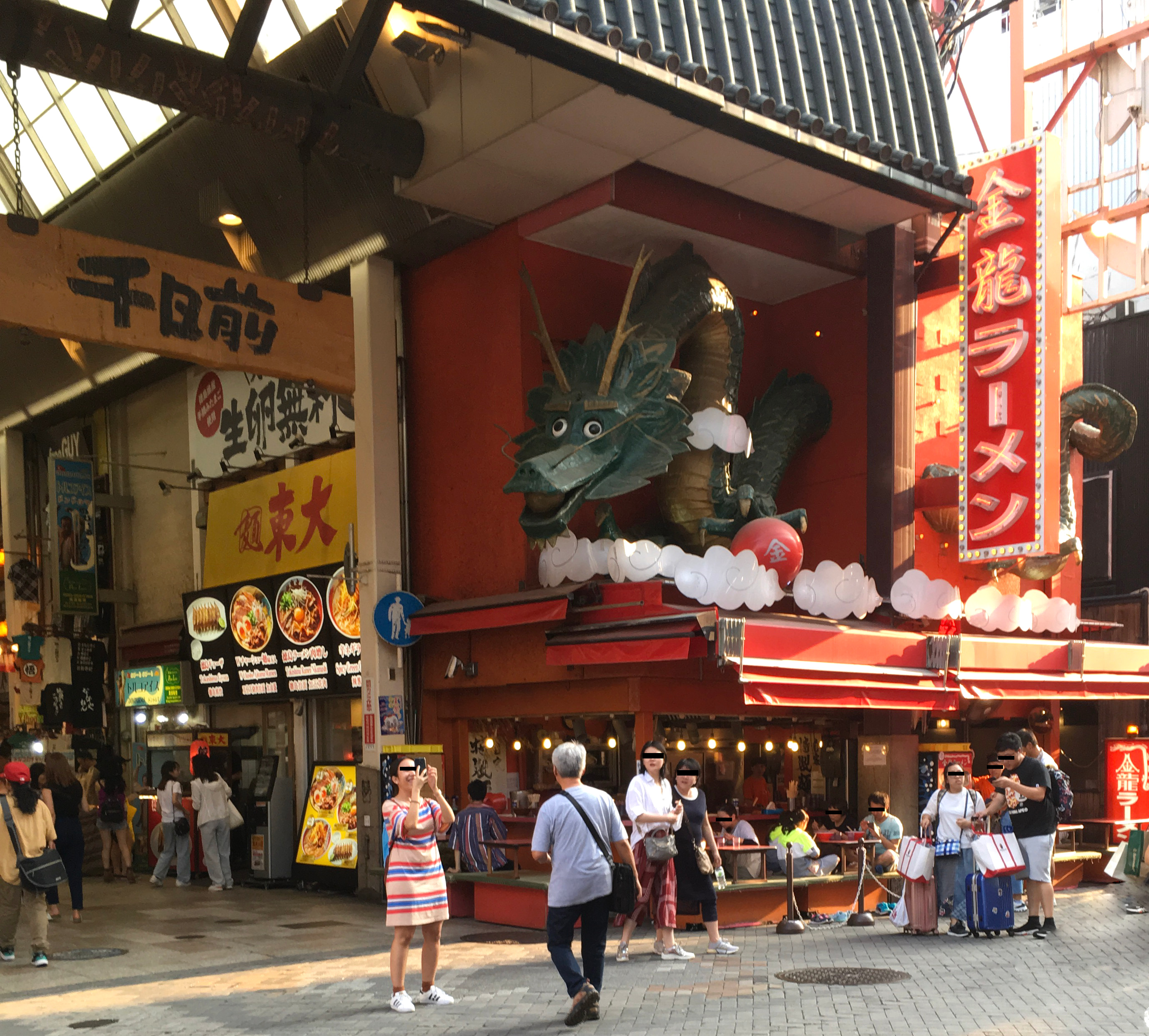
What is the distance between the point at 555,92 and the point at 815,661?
5855mm

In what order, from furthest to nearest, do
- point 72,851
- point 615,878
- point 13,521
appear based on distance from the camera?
1. point 13,521
2. point 72,851
3. point 615,878

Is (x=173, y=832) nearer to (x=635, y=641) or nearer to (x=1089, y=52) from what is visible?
(x=635, y=641)

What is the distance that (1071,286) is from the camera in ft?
62.3

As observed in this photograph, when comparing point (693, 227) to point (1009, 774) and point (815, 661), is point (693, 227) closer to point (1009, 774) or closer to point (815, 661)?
point (815, 661)

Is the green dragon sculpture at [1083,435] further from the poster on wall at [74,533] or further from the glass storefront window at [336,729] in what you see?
the poster on wall at [74,533]

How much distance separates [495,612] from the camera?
13.4m

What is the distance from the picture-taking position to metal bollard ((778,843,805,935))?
38.9ft

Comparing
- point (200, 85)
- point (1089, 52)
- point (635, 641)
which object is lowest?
Answer: point (635, 641)

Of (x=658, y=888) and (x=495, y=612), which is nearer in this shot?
(x=658, y=888)

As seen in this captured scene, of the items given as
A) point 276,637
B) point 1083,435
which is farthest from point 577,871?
point 1083,435

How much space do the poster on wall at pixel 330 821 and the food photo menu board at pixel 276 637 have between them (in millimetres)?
1030

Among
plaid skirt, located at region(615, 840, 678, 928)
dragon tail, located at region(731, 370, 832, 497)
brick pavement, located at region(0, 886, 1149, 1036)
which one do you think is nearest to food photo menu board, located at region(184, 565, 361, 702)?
brick pavement, located at region(0, 886, 1149, 1036)

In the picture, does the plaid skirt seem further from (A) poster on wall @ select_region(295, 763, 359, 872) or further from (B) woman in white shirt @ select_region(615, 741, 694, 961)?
(A) poster on wall @ select_region(295, 763, 359, 872)

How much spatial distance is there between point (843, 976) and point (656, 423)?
5.70m
